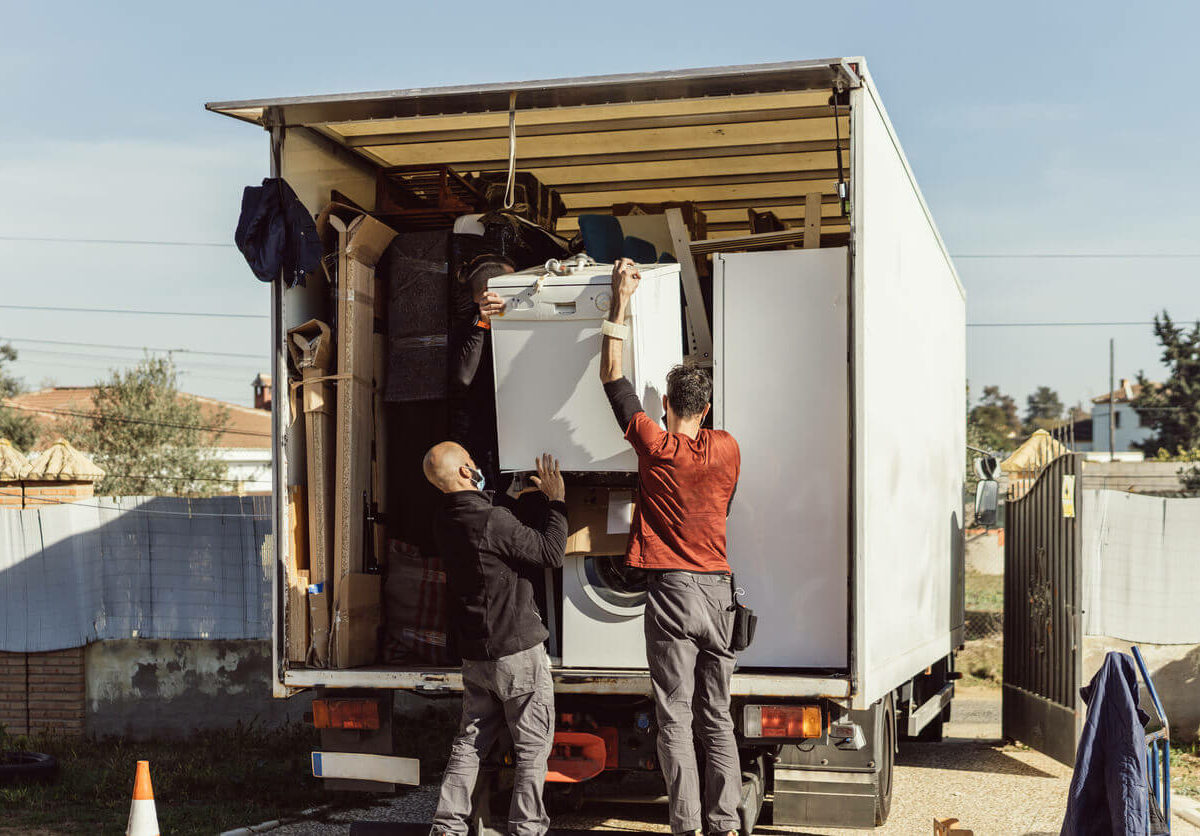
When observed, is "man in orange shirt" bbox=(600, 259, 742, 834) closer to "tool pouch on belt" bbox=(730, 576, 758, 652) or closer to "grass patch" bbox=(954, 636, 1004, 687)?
"tool pouch on belt" bbox=(730, 576, 758, 652)

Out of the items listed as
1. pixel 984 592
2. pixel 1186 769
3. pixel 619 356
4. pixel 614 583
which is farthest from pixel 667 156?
pixel 984 592

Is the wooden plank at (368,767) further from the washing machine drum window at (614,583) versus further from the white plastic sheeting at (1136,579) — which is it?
the white plastic sheeting at (1136,579)

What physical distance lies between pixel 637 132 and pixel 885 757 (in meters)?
3.60

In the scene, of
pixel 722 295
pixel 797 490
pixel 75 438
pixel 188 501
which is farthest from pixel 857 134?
pixel 75 438

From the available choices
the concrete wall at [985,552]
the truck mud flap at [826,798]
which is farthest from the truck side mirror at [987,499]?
the concrete wall at [985,552]

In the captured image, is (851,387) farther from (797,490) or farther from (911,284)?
(911,284)

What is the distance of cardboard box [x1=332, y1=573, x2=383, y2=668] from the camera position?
5.91 metres

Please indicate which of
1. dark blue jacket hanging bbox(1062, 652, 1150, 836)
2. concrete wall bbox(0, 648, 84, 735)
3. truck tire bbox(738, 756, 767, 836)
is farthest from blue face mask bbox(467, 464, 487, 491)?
concrete wall bbox(0, 648, 84, 735)

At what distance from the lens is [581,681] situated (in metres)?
5.51

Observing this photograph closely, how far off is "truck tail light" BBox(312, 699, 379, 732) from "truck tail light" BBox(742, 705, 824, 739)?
167cm

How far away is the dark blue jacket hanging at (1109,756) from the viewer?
5051 mm

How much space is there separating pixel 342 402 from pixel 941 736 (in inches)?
261

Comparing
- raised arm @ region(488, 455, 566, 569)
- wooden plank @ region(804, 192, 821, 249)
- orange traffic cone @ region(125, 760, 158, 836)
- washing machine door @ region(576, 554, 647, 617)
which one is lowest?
orange traffic cone @ region(125, 760, 158, 836)

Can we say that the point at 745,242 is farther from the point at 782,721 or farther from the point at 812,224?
the point at 782,721
